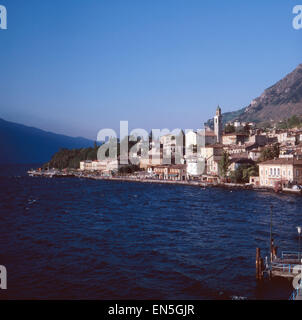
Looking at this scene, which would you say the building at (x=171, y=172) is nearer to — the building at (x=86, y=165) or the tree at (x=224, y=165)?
the tree at (x=224, y=165)

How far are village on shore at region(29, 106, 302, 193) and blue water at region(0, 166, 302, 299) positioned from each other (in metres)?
12.7

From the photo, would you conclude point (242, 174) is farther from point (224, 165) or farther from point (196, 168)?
point (196, 168)

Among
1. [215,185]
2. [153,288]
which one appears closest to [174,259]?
[153,288]

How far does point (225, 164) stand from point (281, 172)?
8811mm

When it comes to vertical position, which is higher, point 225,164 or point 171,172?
point 225,164

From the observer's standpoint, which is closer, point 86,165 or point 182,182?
point 182,182

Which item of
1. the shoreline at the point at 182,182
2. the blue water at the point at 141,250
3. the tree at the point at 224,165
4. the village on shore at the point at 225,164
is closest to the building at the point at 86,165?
the village on shore at the point at 225,164

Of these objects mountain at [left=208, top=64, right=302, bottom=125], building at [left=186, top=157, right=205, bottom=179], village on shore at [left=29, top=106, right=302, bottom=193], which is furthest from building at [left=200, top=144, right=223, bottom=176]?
mountain at [left=208, top=64, right=302, bottom=125]

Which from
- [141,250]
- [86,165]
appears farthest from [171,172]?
[141,250]

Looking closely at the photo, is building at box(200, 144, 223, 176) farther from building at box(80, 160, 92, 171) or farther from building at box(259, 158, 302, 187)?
building at box(80, 160, 92, 171)

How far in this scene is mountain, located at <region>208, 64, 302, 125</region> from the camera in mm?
149038

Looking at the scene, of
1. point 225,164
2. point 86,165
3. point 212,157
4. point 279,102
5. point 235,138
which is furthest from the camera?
point 279,102

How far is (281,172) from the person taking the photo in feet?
127
